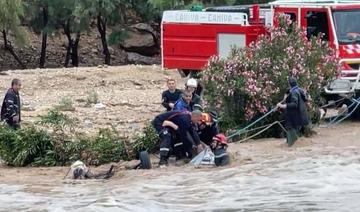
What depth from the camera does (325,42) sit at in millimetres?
20250

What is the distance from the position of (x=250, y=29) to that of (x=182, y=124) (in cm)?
728

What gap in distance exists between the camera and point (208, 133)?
53.7 feet

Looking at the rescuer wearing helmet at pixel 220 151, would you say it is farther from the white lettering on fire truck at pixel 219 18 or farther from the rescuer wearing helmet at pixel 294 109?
the white lettering on fire truck at pixel 219 18

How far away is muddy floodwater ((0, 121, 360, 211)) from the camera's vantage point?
43.3ft

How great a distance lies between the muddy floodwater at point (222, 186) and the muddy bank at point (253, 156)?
16 millimetres

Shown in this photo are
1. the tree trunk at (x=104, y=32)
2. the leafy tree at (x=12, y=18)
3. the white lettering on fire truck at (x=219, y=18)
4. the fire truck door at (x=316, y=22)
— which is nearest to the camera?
the fire truck door at (x=316, y=22)

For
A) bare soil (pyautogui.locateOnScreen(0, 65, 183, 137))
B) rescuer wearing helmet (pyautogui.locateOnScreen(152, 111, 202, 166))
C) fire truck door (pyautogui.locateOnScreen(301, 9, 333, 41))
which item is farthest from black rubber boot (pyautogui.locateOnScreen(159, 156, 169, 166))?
fire truck door (pyautogui.locateOnScreen(301, 9, 333, 41))

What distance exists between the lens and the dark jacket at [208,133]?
53.5ft

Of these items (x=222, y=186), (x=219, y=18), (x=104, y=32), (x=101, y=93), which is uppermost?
(x=219, y=18)

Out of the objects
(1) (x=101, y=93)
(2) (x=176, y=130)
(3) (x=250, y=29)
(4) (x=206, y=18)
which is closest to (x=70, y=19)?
(1) (x=101, y=93)

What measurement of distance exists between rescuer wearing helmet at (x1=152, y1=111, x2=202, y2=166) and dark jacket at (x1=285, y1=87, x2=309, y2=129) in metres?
2.14

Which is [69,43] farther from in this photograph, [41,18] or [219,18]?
[219,18]

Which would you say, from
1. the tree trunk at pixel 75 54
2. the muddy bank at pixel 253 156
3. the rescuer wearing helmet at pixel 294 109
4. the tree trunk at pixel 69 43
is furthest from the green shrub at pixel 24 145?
the tree trunk at pixel 75 54

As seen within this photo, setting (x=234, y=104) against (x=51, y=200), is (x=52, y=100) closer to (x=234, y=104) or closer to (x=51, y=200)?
(x=234, y=104)
